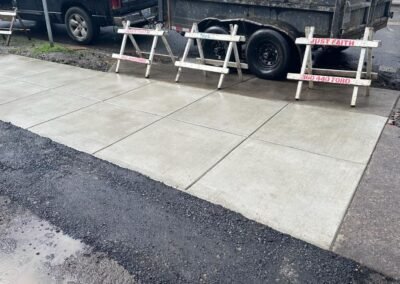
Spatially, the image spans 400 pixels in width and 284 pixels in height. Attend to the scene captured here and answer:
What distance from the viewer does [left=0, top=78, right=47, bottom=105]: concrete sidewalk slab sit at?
6.47 m

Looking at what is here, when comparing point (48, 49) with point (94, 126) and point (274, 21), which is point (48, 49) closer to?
point (94, 126)

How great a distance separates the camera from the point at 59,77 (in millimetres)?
7582

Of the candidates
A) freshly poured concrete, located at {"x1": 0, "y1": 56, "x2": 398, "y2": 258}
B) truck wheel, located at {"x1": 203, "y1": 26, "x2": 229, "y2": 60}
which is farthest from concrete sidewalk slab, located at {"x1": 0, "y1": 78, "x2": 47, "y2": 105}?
truck wheel, located at {"x1": 203, "y1": 26, "x2": 229, "y2": 60}

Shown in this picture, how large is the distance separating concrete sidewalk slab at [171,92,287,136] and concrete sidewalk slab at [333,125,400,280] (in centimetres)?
164

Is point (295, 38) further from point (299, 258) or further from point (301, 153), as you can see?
point (299, 258)

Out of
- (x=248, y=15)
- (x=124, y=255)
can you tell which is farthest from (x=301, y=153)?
(x=248, y=15)

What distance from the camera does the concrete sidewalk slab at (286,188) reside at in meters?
3.24

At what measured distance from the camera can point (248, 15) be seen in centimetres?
677

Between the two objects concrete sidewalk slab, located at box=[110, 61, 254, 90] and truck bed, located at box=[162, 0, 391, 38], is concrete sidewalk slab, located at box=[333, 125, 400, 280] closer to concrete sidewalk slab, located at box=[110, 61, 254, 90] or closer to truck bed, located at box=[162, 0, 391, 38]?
truck bed, located at box=[162, 0, 391, 38]

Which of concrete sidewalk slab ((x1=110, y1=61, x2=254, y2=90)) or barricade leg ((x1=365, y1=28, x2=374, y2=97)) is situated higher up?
barricade leg ((x1=365, y1=28, x2=374, y2=97))

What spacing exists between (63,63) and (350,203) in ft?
23.8

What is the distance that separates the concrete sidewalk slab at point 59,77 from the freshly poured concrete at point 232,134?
0.14 feet

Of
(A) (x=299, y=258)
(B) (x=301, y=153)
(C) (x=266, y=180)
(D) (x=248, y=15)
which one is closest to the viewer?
(A) (x=299, y=258)

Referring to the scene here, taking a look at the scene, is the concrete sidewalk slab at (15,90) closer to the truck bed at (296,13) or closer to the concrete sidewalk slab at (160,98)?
the concrete sidewalk slab at (160,98)
